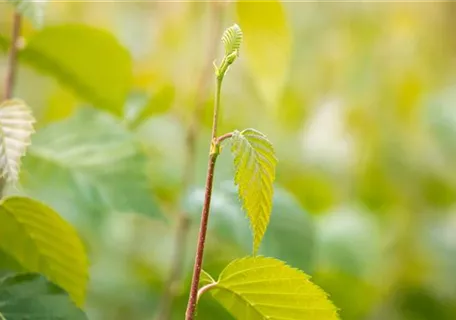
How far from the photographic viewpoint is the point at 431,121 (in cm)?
147

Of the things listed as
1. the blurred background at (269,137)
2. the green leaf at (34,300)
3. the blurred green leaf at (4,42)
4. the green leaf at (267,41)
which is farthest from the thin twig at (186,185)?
the green leaf at (34,300)

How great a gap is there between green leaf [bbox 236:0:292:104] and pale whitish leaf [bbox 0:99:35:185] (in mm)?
297

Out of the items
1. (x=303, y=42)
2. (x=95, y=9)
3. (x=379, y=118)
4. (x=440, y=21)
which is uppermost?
(x=440, y=21)

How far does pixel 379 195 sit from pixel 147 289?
23.9 inches

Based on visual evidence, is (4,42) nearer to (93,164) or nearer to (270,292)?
(93,164)

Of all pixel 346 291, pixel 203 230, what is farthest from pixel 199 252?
pixel 346 291

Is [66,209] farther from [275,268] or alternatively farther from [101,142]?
[275,268]

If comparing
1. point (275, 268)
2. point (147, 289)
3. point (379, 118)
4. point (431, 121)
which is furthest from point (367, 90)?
point (275, 268)

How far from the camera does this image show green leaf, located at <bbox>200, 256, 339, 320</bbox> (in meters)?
0.43

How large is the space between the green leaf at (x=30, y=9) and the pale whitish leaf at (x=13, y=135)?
7 cm

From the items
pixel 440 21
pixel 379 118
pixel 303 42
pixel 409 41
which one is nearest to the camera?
pixel 379 118

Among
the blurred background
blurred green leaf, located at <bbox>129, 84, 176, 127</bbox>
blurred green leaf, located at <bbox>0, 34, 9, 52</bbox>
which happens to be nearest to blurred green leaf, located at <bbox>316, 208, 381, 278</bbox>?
the blurred background

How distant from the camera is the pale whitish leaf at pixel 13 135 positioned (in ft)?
1.40

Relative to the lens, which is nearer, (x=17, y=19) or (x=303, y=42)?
(x=17, y=19)
